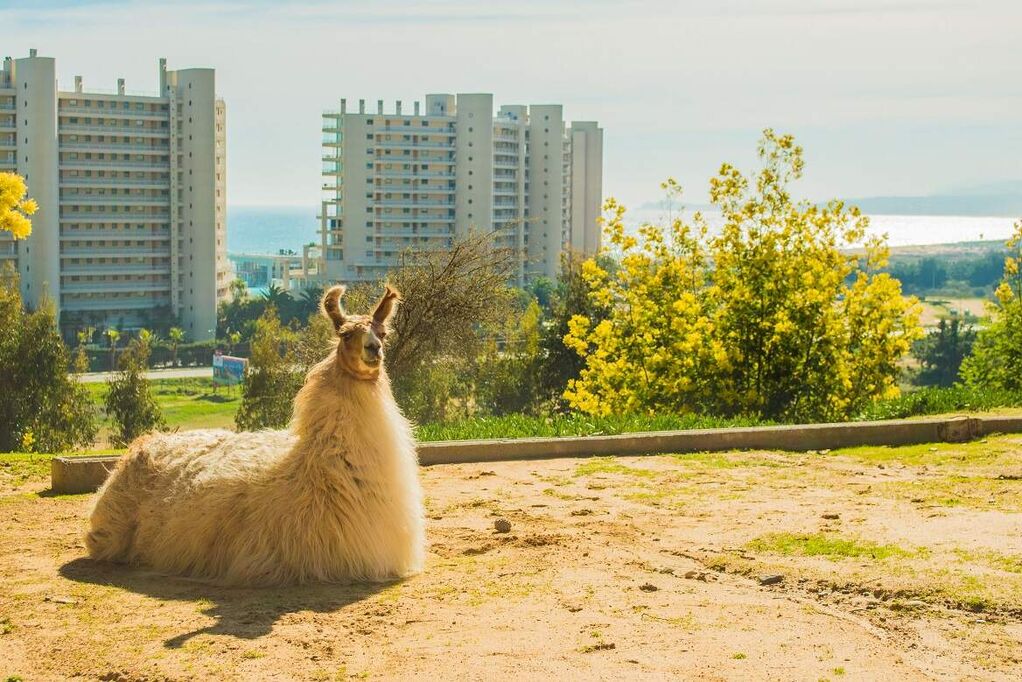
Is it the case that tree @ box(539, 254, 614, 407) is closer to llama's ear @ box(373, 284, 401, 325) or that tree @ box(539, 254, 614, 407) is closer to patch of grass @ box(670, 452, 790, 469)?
patch of grass @ box(670, 452, 790, 469)

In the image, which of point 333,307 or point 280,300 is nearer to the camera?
point 333,307

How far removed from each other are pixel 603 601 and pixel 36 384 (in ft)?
181

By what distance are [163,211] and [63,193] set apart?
34.4ft

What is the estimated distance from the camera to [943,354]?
320 ft

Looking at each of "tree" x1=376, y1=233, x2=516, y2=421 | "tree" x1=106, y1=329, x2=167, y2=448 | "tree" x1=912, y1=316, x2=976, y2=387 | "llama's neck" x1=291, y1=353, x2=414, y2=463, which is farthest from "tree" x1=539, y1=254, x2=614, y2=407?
"tree" x1=912, y1=316, x2=976, y2=387

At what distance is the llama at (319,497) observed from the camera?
8195mm

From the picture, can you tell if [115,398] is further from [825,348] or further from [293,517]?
[293,517]

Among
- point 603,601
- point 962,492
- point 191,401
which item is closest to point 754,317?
point 962,492

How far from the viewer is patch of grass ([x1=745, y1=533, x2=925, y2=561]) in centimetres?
852

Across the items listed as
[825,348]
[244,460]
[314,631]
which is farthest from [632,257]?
[314,631]

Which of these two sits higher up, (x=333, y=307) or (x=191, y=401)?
(x=333, y=307)

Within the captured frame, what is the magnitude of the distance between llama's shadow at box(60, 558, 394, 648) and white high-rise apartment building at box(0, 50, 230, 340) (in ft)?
429

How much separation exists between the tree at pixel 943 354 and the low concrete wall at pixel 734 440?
280ft

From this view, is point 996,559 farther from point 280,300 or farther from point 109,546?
point 280,300
